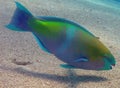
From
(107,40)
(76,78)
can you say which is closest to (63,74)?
(76,78)

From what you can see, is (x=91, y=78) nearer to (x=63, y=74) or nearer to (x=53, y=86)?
Answer: (x=63, y=74)

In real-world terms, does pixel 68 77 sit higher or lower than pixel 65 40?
lower

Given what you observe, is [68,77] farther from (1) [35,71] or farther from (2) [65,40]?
(2) [65,40]

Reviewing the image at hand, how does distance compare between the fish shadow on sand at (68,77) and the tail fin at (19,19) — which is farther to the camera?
the fish shadow on sand at (68,77)

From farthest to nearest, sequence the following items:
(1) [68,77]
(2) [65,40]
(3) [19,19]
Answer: (1) [68,77] < (2) [65,40] < (3) [19,19]

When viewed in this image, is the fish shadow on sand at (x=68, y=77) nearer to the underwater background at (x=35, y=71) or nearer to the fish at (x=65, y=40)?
the underwater background at (x=35, y=71)

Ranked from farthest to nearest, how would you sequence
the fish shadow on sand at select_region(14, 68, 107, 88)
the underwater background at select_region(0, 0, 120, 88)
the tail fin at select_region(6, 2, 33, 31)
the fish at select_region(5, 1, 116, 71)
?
the fish shadow on sand at select_region(14, 68, 107, 88) < the underwater background at select_region(0, 0, 120, 88) < the fish at select_region(5, 1, 116, 71) < the tail fin at select_region(6, 2, 33, 31)

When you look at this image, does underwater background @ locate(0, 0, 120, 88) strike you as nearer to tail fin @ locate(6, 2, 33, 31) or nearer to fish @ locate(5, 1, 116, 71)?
fish @ locate(5, 1, 116, 71)

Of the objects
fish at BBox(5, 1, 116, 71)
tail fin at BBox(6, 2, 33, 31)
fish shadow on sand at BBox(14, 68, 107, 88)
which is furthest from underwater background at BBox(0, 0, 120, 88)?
tail fin at BBox(6, 2, 33, 31)

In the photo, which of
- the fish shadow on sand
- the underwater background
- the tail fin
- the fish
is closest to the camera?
the tail fin

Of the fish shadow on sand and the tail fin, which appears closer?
the tail fin

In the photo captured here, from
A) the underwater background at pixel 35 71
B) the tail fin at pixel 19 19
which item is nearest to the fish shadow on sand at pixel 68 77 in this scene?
the underwater background at pixel 35 71

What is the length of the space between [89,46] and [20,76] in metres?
0.84

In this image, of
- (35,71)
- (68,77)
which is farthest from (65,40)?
(35,71)
